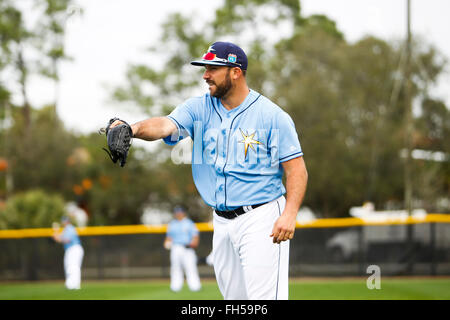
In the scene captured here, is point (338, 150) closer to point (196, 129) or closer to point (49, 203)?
point (49, 203)

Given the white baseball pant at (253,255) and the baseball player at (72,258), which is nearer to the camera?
the white baseball pant at (253,255)

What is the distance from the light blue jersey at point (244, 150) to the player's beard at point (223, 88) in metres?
0.13

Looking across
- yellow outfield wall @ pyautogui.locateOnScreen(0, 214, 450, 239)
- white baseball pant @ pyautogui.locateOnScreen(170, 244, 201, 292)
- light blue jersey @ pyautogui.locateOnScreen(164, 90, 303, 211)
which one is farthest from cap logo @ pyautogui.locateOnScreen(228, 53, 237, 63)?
yellow outfield wall @ pyautogui.locateOnScreen(0, 214, 450, 239)

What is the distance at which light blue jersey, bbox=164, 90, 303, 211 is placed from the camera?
396 cm

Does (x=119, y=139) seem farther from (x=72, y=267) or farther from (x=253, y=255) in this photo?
(x=72, y=267)

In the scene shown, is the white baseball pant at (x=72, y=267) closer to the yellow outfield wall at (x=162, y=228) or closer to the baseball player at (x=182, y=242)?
the baseball player at (x=182, y=242)

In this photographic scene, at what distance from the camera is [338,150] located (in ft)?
95.6

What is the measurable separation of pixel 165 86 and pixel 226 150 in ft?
103

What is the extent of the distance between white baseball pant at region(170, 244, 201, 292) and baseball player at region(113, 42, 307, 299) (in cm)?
1098

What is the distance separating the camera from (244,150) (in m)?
3.98

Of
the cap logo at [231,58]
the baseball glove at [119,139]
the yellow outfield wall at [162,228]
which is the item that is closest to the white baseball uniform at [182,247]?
the yellow outfield wall at [162,228]

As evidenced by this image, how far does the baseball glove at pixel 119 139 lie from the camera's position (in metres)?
3.61

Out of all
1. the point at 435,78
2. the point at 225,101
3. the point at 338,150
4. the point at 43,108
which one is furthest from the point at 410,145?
the point at 43,108

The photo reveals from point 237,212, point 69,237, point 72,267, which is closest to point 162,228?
point 69,237
